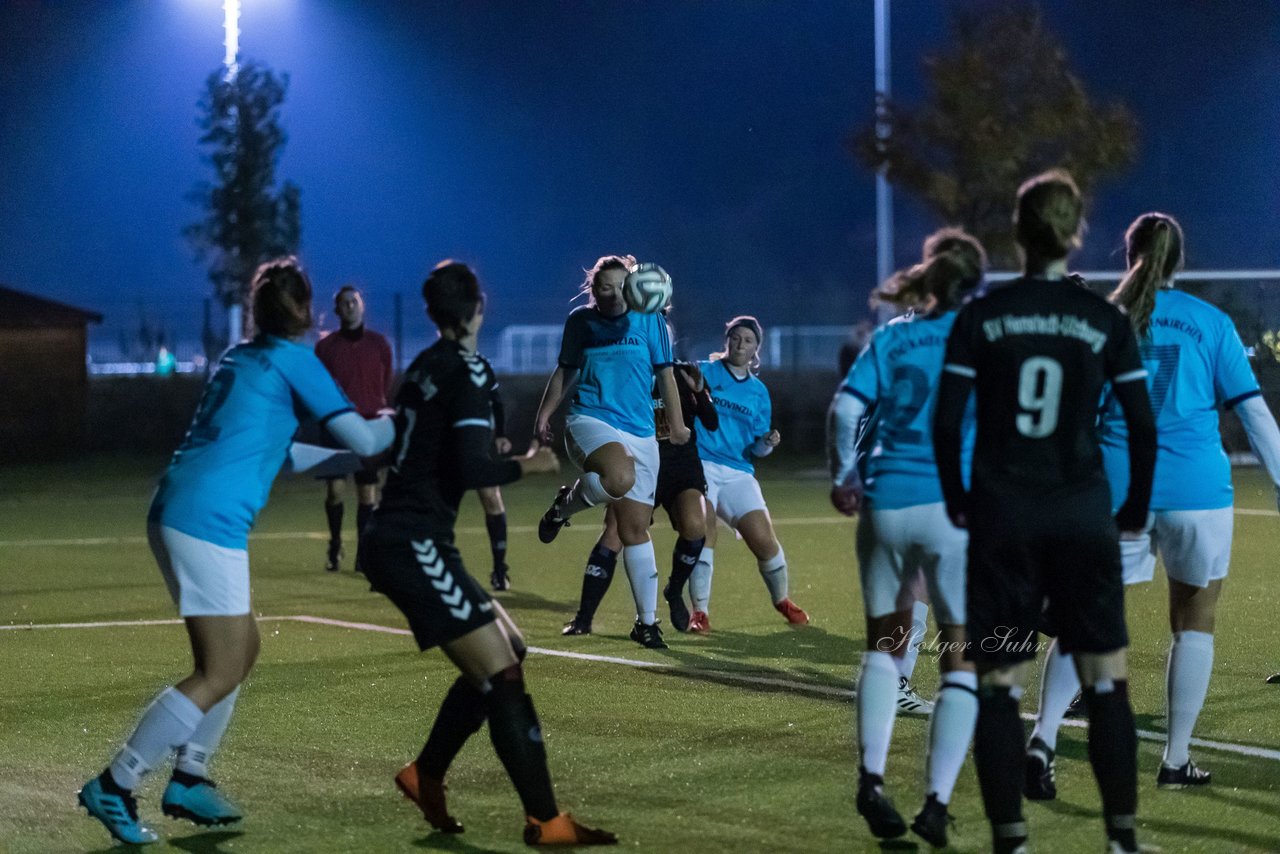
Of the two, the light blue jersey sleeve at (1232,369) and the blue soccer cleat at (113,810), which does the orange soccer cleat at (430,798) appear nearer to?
the blue soccer cleat at (113,810)

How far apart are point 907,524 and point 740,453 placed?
5.22 m

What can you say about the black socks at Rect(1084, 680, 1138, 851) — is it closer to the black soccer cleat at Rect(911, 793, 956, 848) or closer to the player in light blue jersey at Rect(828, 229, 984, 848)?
the player in light blue jersey at Rect(828, 229, 984, 848)

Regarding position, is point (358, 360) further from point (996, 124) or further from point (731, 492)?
point (996, 124)

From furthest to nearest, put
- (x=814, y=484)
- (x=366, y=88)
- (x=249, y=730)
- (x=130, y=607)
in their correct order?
1. (x=366, y=88)
2. (x=814, y=484)
3. (x=130, y=607)
4. (x=249, y=730)

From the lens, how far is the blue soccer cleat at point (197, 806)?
5.69 meters

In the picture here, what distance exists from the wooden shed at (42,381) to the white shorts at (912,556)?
27450 mm

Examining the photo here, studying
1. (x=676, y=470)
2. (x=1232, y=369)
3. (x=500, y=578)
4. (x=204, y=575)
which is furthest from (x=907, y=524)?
(x=500, y=578)

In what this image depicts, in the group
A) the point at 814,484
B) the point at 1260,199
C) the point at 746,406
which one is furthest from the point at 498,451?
the point at 1260,199

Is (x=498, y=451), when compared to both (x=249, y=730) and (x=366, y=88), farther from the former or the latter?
(x=366, y=88)

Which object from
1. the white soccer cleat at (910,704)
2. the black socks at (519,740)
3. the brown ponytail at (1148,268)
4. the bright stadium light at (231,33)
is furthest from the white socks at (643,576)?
the bright stadium light at (231,33)

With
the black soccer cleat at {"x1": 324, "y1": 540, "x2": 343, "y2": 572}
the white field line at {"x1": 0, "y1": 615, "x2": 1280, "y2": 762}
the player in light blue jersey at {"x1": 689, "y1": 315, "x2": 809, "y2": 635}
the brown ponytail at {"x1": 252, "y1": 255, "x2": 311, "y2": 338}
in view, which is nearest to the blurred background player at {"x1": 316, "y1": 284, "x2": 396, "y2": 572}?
the black soccer cleat at {"x1": 324, "y1": 540, "x2": 343, "y2": 572}

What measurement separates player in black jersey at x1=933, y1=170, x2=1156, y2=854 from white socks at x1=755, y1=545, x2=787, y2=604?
5522 mm

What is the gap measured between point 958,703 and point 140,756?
99.7 inches

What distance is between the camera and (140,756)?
18.2 ft
